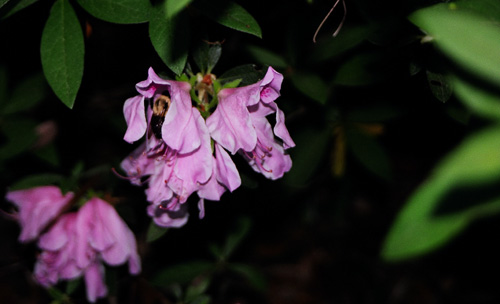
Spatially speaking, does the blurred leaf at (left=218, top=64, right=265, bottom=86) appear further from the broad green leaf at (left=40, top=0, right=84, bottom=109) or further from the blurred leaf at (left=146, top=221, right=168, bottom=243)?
the blurred leaf at (left=146, top=221, right=168, bottom=243)

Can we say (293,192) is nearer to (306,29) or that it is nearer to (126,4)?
(306,29)

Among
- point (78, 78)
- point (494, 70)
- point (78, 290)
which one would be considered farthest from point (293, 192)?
point (494, 70)

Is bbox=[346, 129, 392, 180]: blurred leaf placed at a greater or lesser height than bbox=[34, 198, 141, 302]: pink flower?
lesser

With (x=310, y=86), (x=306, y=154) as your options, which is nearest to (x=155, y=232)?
(x=310, y=86)

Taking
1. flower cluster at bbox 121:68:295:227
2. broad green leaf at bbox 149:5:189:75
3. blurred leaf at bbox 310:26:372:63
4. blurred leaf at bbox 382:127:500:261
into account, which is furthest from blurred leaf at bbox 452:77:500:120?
blurred leaf at bbox 310:26:372:63

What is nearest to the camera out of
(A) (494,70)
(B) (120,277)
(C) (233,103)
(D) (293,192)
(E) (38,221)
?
(A) (494,70)

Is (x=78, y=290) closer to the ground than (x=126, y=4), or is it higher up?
closer to the ground

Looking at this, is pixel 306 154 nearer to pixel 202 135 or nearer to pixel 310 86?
pixel 310 86

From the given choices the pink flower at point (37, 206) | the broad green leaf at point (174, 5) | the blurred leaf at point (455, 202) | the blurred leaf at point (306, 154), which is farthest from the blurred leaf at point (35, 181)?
the blurred leaf at point (455, 202)
